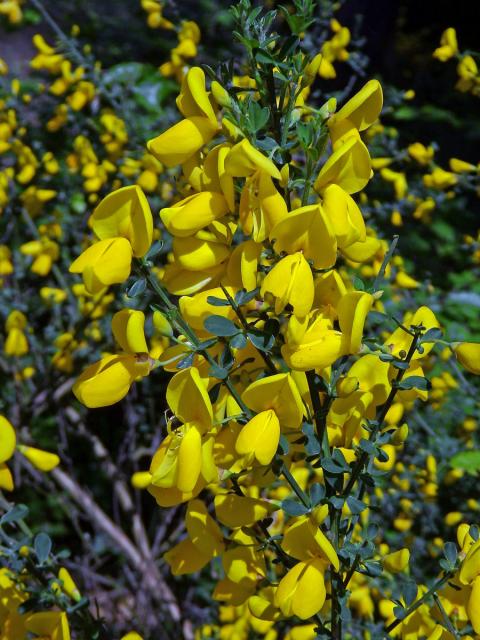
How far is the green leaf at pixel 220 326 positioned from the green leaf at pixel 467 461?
1.40 metres

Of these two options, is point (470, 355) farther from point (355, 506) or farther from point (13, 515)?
point (13, 515)

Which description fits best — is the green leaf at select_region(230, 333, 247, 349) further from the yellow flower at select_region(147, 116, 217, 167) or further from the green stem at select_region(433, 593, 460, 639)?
the green stem at select_region(433, 593, 460, 639)

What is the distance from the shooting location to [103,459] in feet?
8.98

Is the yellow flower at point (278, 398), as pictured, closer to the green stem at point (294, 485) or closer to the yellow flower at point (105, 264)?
the green stem at point (294, 485)

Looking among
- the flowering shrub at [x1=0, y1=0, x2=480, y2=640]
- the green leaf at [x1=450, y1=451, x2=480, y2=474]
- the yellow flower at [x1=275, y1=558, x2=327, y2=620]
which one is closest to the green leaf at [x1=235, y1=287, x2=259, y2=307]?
the flowering shrub at [x1=0, y1=0, x2=480, y2=640]

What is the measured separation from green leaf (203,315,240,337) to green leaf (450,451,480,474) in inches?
55.0

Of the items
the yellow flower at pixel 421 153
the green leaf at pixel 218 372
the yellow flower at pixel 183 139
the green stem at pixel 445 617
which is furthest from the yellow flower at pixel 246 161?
the yellow flower at pixel 421 153

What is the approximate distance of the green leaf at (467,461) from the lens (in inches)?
80.0

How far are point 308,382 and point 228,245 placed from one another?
0.64ft

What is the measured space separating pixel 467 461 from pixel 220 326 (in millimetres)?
1469

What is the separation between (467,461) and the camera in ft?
6.78

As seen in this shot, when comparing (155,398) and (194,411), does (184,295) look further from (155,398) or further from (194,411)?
(155,398)

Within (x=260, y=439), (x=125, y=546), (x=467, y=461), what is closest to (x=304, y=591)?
(x=260, y=439)

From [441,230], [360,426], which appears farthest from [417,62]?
[360,426]
